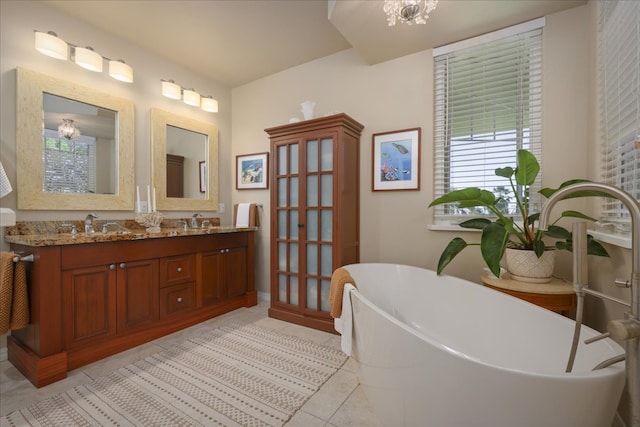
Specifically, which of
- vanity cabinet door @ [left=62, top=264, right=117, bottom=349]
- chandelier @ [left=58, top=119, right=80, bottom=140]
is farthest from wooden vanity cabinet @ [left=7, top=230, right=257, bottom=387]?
chandelier @ [left=58, top=119, right=80, bottom=140]

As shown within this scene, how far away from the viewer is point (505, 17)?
192 cm

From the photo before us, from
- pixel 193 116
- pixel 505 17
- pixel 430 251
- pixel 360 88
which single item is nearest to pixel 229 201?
pixel 193 116

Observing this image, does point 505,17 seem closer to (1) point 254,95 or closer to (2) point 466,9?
(2) point 466,9

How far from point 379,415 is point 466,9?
255cm

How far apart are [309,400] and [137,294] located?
5.14 ft

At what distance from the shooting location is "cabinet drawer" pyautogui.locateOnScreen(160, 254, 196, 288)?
2301 millimetres

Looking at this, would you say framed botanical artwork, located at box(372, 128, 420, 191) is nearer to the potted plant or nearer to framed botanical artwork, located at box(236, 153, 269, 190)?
the potted plant

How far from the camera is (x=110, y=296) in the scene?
6.48 feet

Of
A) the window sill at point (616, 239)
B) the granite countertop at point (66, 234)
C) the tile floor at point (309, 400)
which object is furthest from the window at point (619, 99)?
the granite countertop at point (66, 234)

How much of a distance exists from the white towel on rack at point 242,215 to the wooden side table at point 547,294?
256cm

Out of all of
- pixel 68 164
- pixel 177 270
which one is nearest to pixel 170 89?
pixel 68 164

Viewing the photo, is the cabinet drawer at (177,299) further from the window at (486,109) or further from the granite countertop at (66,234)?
the window at (486,109)

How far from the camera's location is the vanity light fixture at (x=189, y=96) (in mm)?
2770

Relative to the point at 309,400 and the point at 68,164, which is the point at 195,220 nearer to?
the point at 68,164
